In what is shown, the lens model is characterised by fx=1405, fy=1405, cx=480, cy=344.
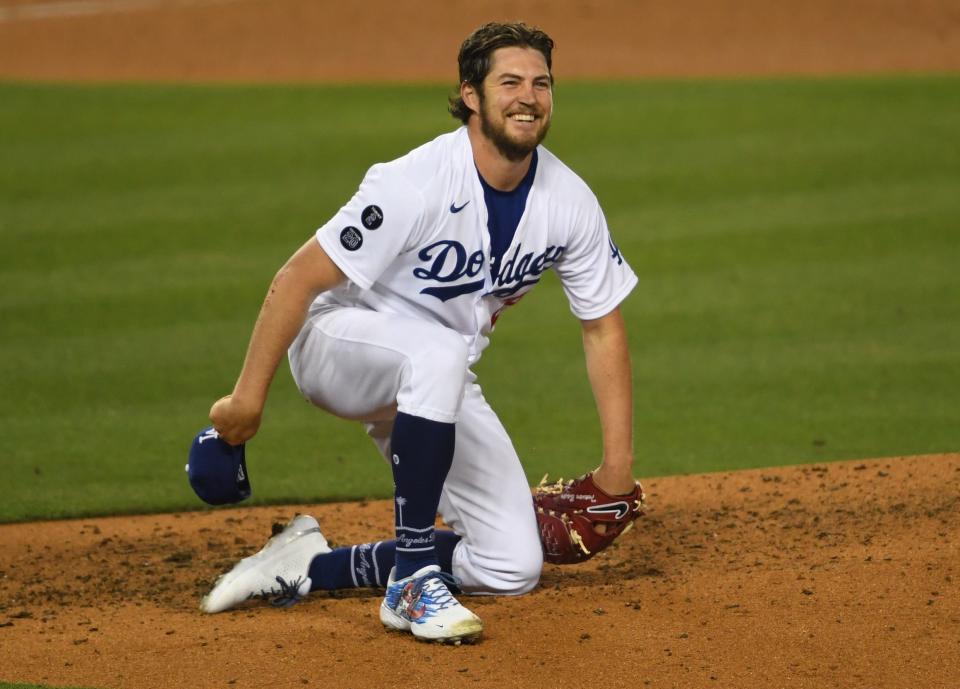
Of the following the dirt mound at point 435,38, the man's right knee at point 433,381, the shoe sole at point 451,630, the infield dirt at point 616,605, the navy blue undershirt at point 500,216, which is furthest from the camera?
the dirt mound at point 435,38

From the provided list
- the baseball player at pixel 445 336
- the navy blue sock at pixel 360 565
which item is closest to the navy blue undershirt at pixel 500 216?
the baseball player at pixel 445 336

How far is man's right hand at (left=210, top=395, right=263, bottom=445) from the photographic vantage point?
388 centimetres

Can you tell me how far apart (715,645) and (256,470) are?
104 inches

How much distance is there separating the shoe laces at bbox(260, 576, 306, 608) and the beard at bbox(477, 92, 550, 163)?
1.43 meters

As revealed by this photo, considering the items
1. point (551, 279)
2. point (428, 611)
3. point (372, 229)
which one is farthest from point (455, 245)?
point (551, 279)

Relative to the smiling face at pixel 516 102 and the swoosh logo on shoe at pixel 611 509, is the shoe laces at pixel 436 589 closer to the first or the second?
the swoosh logo on shoe at pixel 611 509

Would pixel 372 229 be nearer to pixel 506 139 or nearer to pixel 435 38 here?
pixel 506 139

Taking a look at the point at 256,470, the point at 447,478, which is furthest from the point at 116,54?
the point at 447,478

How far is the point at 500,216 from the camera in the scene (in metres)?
4.09

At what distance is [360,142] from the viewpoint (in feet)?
36.2

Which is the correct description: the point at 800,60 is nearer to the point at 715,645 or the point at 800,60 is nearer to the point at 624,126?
the point at 624,126

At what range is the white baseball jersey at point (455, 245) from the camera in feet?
12.8

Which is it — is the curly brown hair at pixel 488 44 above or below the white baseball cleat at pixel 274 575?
above

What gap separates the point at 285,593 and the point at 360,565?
0.79 feet
